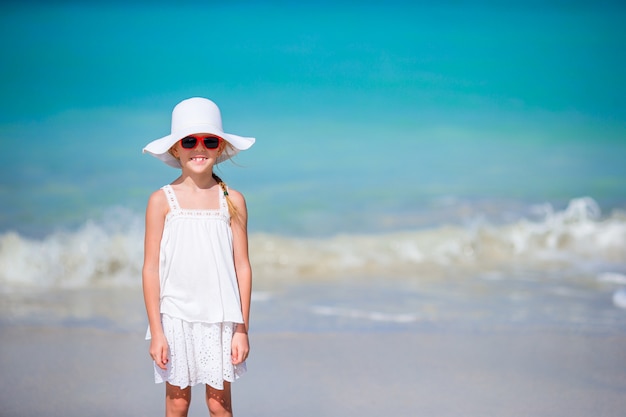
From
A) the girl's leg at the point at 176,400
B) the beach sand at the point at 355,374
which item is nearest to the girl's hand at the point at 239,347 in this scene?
the girl's leg at the point at 176,400

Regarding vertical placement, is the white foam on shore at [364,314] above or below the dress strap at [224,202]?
above

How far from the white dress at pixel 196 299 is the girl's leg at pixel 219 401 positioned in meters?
0.06

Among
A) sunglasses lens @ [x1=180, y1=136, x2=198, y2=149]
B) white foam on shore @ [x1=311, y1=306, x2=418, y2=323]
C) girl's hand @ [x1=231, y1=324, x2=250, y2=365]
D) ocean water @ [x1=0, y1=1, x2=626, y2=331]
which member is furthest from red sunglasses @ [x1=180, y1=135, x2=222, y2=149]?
ocean water @ [x1=0, y1=1, x2=626, y2=331]

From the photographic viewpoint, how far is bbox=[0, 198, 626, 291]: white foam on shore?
6.54 meters

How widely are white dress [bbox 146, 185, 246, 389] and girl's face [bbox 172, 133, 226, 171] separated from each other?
0.42 feet

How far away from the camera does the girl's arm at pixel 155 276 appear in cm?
218

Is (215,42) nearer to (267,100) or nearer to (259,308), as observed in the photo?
(267,100)

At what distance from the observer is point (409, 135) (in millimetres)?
9391

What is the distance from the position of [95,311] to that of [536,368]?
2835 mm

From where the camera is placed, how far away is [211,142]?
226cm

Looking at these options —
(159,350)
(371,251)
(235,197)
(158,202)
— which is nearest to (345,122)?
(371,251)

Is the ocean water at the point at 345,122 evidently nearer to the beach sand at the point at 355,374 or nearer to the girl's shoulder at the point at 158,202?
the beach sand at the point at 355,374

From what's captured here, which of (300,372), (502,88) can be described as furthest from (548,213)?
(300,372)

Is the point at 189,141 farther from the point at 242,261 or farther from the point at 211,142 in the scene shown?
the point at 242,261
